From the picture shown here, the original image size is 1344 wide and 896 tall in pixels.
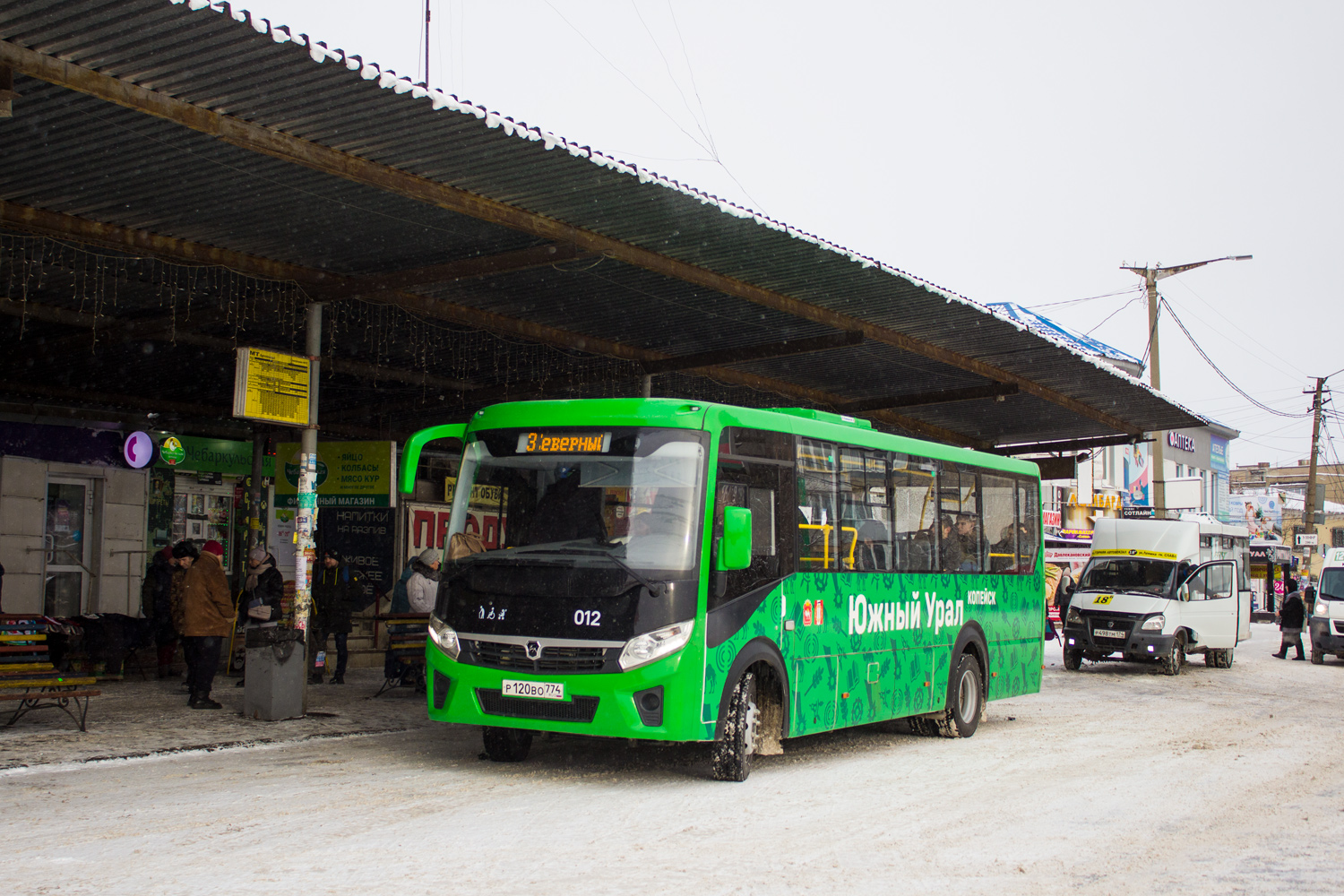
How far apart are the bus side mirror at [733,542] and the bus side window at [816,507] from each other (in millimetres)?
1125

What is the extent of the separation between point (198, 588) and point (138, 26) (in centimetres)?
652

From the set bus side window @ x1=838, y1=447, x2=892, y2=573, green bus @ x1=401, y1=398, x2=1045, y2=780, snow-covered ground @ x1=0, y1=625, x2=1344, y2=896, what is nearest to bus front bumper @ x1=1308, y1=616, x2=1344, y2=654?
snow-covered ground @ x1=0, y1=625, x2=1344, y2=896

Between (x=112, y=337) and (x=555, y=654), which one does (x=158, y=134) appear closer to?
(x=555, y=654)

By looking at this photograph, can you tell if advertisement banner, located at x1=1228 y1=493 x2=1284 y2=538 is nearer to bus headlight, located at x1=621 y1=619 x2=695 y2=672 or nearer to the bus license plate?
bus headlight, located at x1=621 y1=619 x2=695 y2=672

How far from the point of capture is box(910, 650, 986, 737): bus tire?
1235 centimetres

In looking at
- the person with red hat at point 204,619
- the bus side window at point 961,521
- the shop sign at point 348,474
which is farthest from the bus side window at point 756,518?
the shop sign at point 348,474

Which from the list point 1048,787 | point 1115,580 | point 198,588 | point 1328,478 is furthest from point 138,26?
point 1328,478

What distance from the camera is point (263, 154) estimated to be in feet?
31.7

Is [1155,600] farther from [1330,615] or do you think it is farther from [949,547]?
[949,547]

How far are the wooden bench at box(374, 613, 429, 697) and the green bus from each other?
15.0ft

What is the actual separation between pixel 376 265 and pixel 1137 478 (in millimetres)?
46764

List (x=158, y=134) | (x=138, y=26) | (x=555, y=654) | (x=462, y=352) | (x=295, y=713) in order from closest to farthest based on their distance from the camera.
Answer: (x=138, y=26) → (x=555, y=654) → (x=158, y=134) → (x=295, y=713) → (x=462, y=352)

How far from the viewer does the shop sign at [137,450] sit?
20.1 metres

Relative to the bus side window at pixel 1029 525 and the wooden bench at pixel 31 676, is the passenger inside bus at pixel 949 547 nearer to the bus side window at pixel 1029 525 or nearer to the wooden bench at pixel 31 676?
the bus side window at pixel 1029 525
